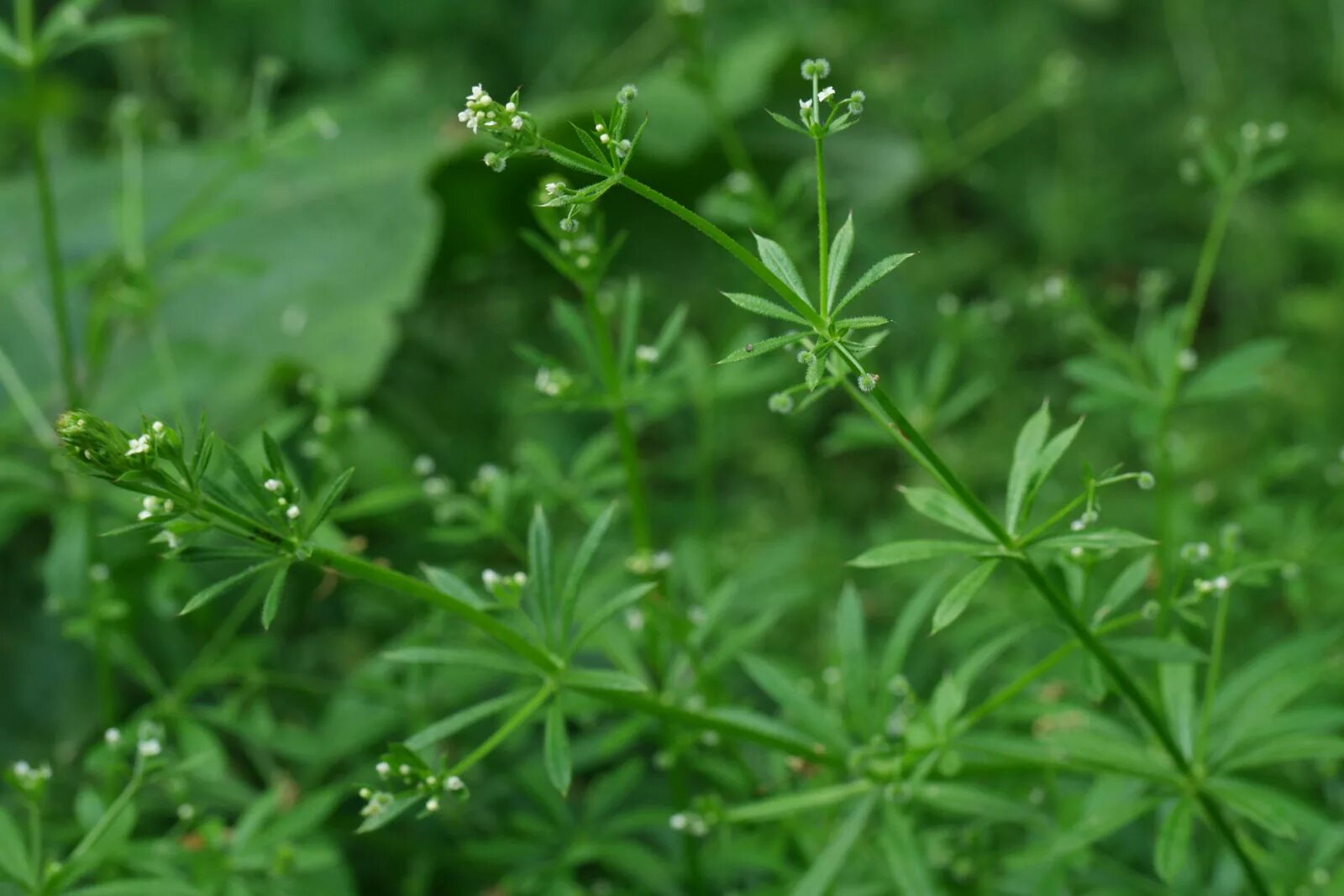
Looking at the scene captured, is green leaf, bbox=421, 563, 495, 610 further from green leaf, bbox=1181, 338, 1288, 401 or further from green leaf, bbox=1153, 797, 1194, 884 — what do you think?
green leaf, bbox=1181, 338, 1288, 401

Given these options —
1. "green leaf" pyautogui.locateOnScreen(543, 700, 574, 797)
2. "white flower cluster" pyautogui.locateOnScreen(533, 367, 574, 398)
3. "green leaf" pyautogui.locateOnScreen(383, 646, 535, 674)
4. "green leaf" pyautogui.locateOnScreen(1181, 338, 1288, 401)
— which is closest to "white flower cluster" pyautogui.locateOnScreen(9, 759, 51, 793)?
"green leaf" pyautogui.locateOnScreen(383, 646, 535, 674)

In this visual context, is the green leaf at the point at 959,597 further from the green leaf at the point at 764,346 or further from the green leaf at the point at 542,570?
the green leaf at the point at 542,570

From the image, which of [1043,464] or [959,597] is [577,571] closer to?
[959,597]

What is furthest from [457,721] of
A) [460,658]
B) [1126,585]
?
[1126,585]

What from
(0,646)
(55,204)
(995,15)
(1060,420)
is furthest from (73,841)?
(995,15)

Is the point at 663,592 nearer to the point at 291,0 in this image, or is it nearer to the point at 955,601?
the point at 955,601

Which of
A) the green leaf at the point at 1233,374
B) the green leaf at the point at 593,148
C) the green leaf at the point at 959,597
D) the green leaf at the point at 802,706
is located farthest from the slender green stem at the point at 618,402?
the green leaf at the point at 1233,374
